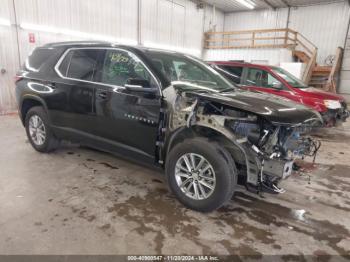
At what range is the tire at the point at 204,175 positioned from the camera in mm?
2383

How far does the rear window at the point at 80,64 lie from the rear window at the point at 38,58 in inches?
14.9

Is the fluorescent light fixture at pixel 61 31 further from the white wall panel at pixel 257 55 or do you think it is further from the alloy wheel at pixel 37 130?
the white wall panel at pixel 257 55

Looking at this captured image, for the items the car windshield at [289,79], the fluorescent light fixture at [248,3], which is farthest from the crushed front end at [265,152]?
the fluorescent light fixture at [248,3]

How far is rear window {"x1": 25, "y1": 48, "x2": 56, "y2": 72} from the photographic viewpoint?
3.81m

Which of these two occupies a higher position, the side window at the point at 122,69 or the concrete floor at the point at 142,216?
the side window at the point at 122,69

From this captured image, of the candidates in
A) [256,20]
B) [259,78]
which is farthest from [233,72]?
[256,20]

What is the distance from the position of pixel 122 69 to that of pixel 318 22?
1463 centimetres

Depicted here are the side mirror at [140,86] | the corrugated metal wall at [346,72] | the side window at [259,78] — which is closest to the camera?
the side mirror at [140,86]

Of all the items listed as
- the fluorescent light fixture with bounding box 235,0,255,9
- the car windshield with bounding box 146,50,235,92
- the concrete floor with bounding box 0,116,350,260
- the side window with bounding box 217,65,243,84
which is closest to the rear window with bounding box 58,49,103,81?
the car windshield with bounding box 146,50,235,92

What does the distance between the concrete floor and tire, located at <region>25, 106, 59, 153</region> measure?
0.29m

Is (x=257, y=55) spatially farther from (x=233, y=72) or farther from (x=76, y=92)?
(x=76, y=92)

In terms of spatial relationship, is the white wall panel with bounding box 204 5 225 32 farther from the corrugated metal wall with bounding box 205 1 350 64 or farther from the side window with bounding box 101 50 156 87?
the side window with bounding box 101 50 156 87

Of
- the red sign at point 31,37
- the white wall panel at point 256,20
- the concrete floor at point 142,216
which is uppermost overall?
the white wall panel at point 256,20

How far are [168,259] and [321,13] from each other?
1589 cm
